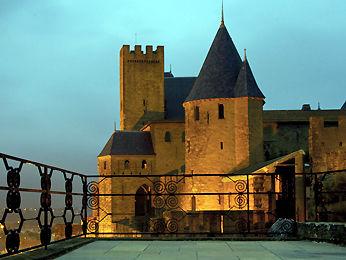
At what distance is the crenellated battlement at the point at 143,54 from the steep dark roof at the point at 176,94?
3.04m

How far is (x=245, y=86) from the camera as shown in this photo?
46156mm

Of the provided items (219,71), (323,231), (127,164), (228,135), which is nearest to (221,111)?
(228,135)

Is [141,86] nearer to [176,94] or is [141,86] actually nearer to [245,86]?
[176,94]

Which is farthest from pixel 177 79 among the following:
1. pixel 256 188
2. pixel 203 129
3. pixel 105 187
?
pixel 256 188

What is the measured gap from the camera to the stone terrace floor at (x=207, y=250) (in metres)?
8.06

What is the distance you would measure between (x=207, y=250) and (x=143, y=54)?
192 ft

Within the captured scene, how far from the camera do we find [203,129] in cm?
4684

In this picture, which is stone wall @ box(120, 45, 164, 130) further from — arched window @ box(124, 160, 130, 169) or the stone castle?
arched window @ box(124, 160, 130, 169)

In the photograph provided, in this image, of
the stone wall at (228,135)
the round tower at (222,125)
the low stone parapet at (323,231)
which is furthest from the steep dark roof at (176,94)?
the low stone parapet at (323,231)

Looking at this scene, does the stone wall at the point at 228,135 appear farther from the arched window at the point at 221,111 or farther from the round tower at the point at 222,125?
the arched window at the point at 221,111

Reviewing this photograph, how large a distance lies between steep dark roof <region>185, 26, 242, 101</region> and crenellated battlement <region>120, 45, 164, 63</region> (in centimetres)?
1807

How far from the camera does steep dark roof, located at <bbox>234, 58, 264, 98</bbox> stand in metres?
46.1

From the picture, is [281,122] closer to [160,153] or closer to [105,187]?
[160,153]

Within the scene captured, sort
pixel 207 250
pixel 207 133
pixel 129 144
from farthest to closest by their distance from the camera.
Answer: pixel 129 144, pixel 207 133, pixel 207 250
